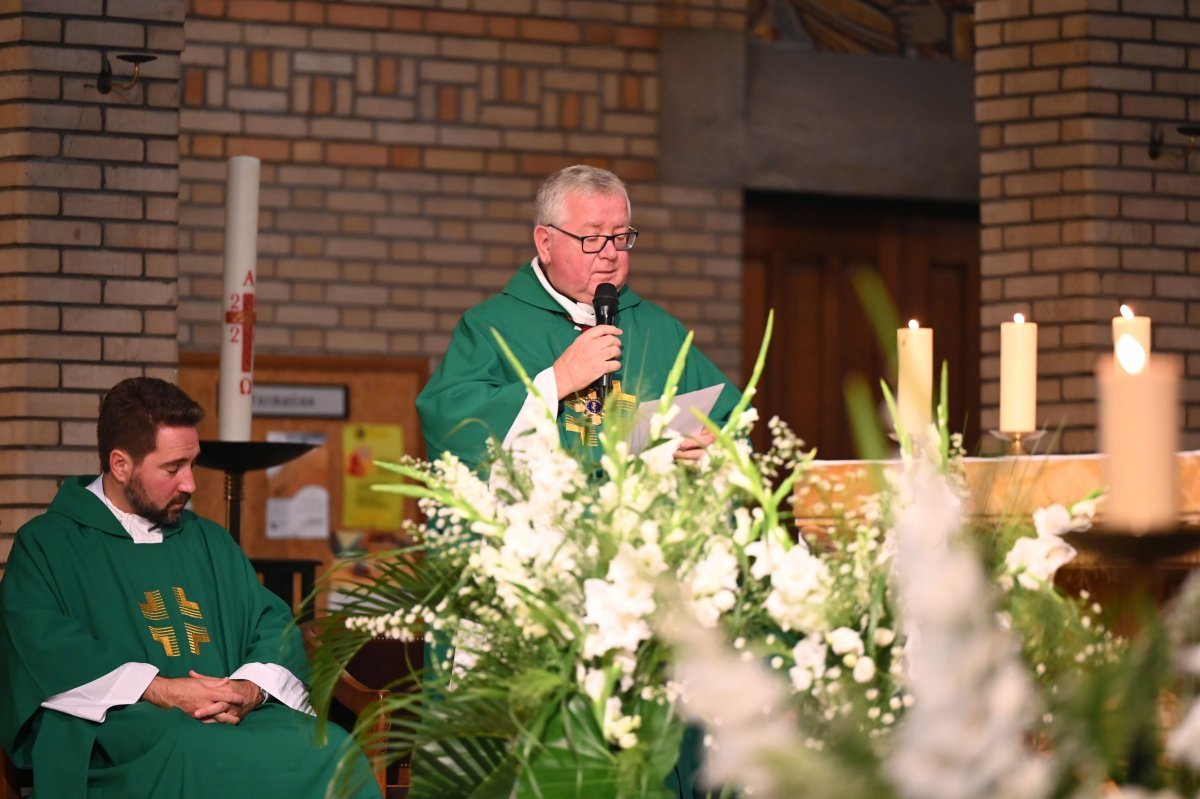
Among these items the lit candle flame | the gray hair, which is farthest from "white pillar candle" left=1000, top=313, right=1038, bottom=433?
the lit candle flame

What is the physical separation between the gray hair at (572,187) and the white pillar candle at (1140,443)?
250cm

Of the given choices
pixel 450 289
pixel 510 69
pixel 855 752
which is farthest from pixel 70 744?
pixel 510 69

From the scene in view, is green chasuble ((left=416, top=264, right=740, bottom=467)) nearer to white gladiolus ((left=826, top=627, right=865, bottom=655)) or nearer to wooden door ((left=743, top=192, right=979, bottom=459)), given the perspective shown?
white gladiolus ((left=826, top=627, right=865, bottom=655))

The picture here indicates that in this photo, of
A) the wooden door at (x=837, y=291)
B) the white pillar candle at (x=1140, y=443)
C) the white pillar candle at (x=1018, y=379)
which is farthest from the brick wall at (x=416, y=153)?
the white pillar candle at (x=1140, y=443)

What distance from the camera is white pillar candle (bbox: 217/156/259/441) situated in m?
5.12

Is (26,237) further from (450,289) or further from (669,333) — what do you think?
(450,289)

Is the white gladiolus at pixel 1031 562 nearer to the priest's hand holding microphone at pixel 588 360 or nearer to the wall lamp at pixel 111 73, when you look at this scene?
the priest's hand holding microphone at pixel 588 360

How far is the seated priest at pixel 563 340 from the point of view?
10.8 ft

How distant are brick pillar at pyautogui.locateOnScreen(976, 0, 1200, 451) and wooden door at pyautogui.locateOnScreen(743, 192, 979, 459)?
8.47ft

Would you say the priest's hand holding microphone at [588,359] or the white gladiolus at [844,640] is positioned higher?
the priest's hand holding microphone at [588,359]

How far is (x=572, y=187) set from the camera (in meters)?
3.77

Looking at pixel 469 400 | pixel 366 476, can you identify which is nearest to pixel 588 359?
pixel 469 400

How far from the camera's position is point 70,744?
392 centimetres

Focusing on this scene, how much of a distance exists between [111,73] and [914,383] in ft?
13.4
